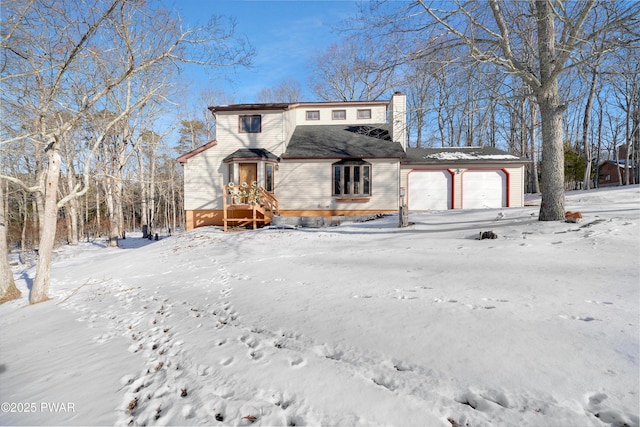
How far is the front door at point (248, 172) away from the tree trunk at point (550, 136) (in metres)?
11.2

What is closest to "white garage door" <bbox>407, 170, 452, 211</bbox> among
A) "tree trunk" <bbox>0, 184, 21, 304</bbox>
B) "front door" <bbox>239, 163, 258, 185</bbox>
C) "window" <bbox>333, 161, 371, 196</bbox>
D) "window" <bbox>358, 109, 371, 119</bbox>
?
"window" <bbox>333, 161, 371, 196</bbox>

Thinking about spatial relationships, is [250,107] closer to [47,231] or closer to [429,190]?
[47,231]

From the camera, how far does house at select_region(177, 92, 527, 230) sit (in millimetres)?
14031

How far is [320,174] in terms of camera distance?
1439 cm

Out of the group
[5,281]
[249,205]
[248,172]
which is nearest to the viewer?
[5,281]

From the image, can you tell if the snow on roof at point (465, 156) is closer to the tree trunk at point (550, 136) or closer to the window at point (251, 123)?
the tree trunk at point (550, 136)

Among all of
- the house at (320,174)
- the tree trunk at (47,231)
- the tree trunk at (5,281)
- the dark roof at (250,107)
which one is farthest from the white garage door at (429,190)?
the tree trunk at (5,281)

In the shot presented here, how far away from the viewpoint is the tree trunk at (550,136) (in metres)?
6.55

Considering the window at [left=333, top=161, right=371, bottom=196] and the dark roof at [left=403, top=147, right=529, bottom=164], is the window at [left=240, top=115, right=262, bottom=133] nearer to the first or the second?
the window at [left=333, top=161, right=371, bottom=196]

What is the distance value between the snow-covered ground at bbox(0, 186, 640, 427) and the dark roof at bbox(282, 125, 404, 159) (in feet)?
29.7

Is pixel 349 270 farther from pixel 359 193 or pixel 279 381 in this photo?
pixel 359 193

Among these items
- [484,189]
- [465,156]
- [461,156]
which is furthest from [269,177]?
[484,189]

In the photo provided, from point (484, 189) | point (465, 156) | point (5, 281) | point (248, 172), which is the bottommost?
point (5, 281)

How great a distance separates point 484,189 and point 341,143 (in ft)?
26.9
